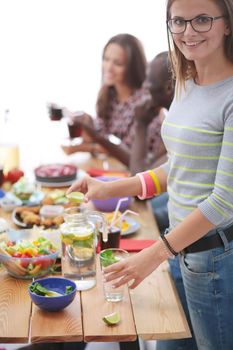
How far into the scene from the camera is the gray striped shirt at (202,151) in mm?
1478

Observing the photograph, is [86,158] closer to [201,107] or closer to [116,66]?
[116,66]

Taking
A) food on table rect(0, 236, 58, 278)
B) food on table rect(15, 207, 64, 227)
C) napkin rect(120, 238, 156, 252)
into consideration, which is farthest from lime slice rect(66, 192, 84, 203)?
food on table rect(15, 207, 64, 227)

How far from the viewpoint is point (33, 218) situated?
7.34 ft

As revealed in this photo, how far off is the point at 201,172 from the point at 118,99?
2027 millimetres

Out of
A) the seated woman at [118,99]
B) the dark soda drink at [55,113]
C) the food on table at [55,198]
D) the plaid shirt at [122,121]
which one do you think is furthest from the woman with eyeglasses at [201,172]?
the plaid shirt at [122,121]

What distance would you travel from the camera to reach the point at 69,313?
1584mm

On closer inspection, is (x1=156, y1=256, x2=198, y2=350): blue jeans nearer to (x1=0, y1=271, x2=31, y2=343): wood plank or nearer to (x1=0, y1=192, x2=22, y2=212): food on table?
(x1=0, y1=271, x2=31, y2=343): wood plank

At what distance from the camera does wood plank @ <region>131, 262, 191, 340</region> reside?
1517mm

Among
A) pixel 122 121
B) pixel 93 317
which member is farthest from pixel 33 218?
pixel 122 121

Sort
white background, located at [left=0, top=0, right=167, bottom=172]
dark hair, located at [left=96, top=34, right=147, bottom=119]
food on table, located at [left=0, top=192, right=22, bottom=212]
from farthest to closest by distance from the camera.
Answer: white background, located at [left=0, top=0, right=167, bottom=172], dark hair, located at [left=96, top=34, right=147, bottom=119], food on table, located at [left=0, top=192, right=22, bottom=212]

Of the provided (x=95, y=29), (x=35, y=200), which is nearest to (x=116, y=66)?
(x=35, y=200)

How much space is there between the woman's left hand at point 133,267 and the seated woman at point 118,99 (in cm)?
165

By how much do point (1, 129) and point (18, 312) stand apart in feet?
6.69

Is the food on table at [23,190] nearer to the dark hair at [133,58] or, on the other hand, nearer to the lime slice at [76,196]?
the lime slice at [76,196]
